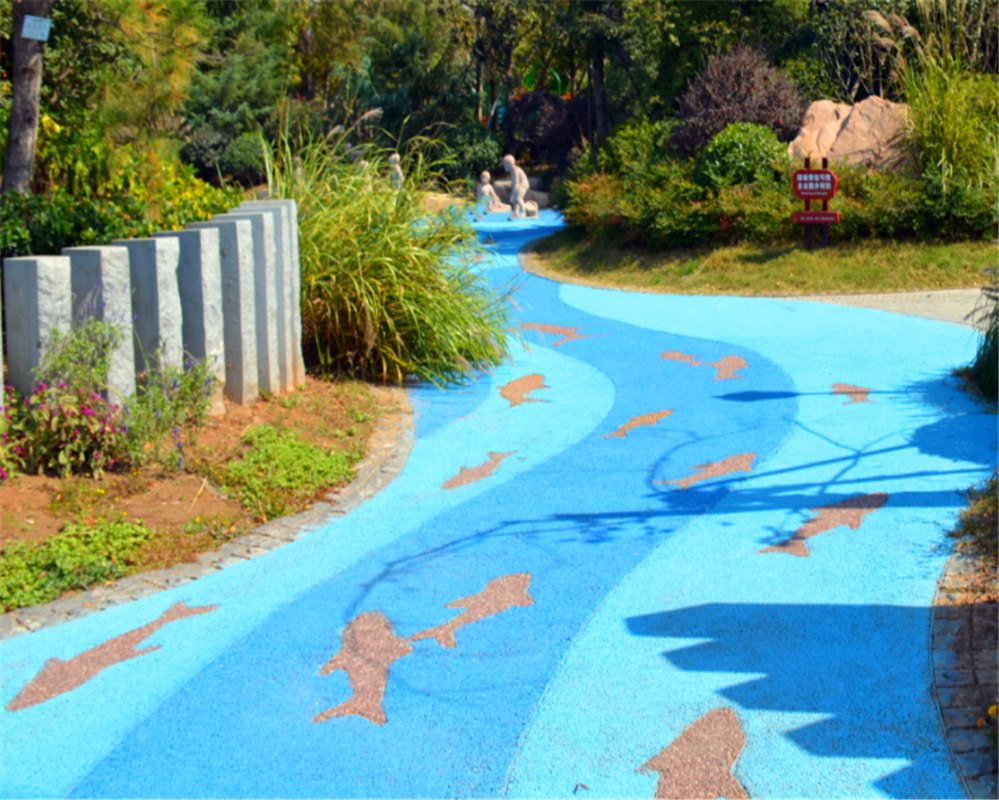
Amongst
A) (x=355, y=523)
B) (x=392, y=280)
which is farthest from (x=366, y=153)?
(x=355, y=523)

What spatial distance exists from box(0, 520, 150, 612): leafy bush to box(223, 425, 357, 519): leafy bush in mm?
916

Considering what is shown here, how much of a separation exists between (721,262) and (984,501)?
10.2 metres

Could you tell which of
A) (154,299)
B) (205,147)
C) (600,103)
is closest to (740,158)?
(154,299)

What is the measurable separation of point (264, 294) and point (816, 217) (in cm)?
967

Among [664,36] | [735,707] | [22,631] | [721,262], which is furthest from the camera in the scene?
[664,36]

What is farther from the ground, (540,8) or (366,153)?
(540,8)

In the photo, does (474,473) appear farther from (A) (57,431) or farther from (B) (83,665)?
(B) (83,665)

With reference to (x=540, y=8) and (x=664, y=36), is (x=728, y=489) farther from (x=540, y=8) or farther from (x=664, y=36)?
(x=540, y=8)

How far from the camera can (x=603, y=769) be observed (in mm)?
3436

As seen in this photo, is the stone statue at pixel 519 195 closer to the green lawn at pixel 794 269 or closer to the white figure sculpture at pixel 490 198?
the white figure sculpture at pixel 490 198

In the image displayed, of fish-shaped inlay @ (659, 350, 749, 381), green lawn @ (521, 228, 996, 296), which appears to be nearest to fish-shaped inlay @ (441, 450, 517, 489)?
fish-shaped inlay @ (659, 350, 749, 381)

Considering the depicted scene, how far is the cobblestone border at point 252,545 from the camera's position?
4863mm

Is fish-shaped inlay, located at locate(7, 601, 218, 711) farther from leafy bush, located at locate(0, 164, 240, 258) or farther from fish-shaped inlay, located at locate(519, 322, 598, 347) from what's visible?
fish-shaped inlay, located at locate(519, 322, 598, 347)

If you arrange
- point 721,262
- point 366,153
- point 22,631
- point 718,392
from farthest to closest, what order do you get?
point 721,262 < point 366,153 < point 718,392 < point 22,631
